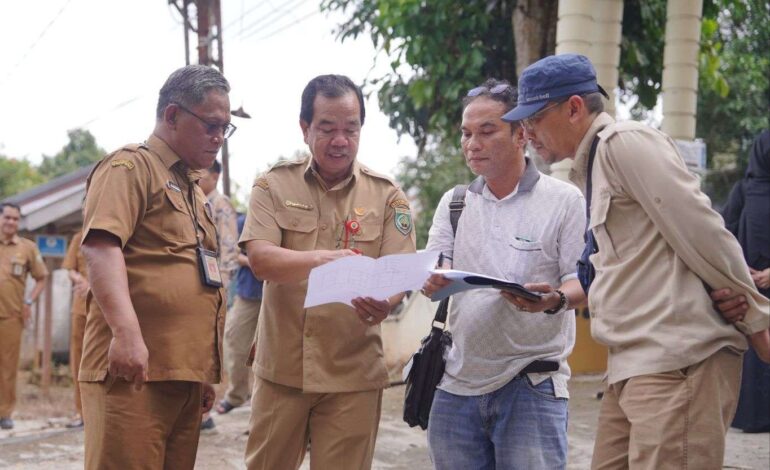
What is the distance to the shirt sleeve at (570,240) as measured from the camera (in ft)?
11.1

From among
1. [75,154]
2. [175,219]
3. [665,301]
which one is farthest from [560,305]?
[75,154]

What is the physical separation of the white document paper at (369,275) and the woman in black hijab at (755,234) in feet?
13.4

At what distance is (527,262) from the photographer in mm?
3369

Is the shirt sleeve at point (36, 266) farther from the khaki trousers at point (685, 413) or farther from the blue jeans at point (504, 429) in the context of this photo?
the khaki trousers at point (685, 413)

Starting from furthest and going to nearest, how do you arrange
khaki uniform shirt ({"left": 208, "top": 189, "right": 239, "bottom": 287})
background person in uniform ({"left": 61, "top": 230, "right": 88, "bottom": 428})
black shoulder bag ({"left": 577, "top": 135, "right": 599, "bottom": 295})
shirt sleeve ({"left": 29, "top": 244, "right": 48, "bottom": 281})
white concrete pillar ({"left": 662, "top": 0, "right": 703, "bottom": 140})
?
1. shirt sleeve ({"left": 29, "top": 244, "right": 48, "bottom": 281})
2. white concrete pillar ({"left": 662, "top": 0, "right": 703, "bottom": 140})
3. background person in uniform ({"left": 61, "top": 230, "right": 88, "bottom": 428})
4. khaki uniform shirt ({"left": 208, "top": 189, "right": 239, "bottom": 287})
5. black shoulder bag ({"left": 577, "top": 135, "right": 599, "bottom": 295})

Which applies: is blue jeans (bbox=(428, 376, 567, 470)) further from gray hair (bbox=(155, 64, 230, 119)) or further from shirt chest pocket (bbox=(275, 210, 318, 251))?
gray hair (bbox=(155, 64, 230, 119))

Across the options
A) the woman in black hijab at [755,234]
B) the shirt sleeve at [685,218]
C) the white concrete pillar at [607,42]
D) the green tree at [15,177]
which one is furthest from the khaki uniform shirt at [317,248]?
the green tree at [15,177]

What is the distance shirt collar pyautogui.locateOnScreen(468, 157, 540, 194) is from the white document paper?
2.24 ft

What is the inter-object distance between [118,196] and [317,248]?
78 centimetres

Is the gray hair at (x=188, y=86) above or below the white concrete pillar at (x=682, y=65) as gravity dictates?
below

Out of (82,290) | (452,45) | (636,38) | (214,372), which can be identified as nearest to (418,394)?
(214,372)

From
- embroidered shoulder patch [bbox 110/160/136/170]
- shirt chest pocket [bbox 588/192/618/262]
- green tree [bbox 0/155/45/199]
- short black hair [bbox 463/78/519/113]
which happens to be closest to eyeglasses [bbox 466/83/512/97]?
short black hair [bbox 463/78/519/113]

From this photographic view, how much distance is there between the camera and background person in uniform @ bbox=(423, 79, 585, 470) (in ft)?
10.9

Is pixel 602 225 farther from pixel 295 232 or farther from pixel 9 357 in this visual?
pixel 9 357
